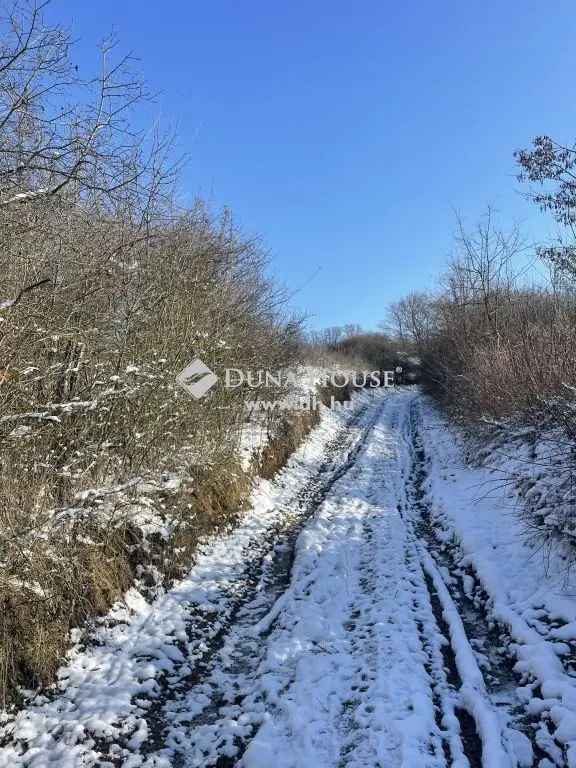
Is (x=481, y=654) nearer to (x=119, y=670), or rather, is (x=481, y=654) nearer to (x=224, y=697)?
(x=224, y=697)

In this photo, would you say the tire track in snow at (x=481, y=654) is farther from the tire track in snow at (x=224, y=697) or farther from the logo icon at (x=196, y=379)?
the logo icon at (x=196, y=379)

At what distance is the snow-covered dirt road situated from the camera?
126 inches

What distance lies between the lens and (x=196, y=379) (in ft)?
27.5

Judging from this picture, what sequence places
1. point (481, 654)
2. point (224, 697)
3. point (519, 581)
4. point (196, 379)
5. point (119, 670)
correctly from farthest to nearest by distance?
point (196, 379)
point (519, 581)
point (481, 654)
point (119, 670)
point (224, 697)

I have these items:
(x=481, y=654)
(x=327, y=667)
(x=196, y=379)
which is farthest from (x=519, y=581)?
(x=196, y=379)

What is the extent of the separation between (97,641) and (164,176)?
4759mm

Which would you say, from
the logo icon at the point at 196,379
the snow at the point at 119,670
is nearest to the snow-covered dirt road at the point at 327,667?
the snow at the point at 119,670

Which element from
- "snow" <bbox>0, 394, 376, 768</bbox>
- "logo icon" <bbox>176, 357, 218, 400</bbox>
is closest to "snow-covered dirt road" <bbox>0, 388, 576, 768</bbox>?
"snow" <bbox>0, 394, 376, 768</bbox>

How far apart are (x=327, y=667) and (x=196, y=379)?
5271mm

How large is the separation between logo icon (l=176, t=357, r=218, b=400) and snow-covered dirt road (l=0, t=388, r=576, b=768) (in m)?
2.45

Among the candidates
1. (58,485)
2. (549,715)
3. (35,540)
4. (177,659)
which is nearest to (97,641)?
(177,659)

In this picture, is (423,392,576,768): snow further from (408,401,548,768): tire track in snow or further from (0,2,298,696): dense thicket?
(0,2,298,696): dense thicket

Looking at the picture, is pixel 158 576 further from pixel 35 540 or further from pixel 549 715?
pixel 549 715

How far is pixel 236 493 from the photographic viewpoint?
27.3ft
